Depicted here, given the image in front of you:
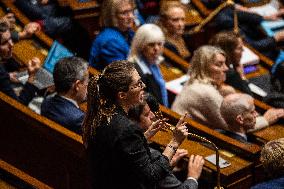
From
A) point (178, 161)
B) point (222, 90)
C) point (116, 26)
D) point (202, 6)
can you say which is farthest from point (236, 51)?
point (178, 161)

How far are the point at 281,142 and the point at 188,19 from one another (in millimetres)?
1636

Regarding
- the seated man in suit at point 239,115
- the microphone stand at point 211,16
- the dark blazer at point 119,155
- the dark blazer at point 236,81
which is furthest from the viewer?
the microphone stand at point 211,16

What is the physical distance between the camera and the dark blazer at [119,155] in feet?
4.58

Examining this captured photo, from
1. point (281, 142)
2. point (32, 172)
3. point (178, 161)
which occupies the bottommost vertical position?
point (32, 172)

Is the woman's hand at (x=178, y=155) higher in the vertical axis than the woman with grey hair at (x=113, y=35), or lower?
lower

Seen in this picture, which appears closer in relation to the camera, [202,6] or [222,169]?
[222,169]

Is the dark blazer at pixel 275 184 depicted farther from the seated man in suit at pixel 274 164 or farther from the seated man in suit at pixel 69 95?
the seated man in suit at pixel 69 95

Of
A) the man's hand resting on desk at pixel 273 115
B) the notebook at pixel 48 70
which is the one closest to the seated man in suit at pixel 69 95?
the notebook at pixel 48 70

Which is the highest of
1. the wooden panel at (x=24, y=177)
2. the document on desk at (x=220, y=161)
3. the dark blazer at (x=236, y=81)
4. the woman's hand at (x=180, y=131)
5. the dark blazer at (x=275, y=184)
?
the woman's hand at (x=180, y=131)

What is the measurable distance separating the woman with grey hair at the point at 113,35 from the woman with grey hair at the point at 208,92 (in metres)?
0.32

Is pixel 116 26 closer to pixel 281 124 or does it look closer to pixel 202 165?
pixel 281 124

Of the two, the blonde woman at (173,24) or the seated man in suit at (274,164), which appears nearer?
the seated man in suit at (274,164)

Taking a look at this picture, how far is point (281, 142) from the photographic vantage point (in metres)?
1.61

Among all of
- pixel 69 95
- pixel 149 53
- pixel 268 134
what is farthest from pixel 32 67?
pixel 268 134
